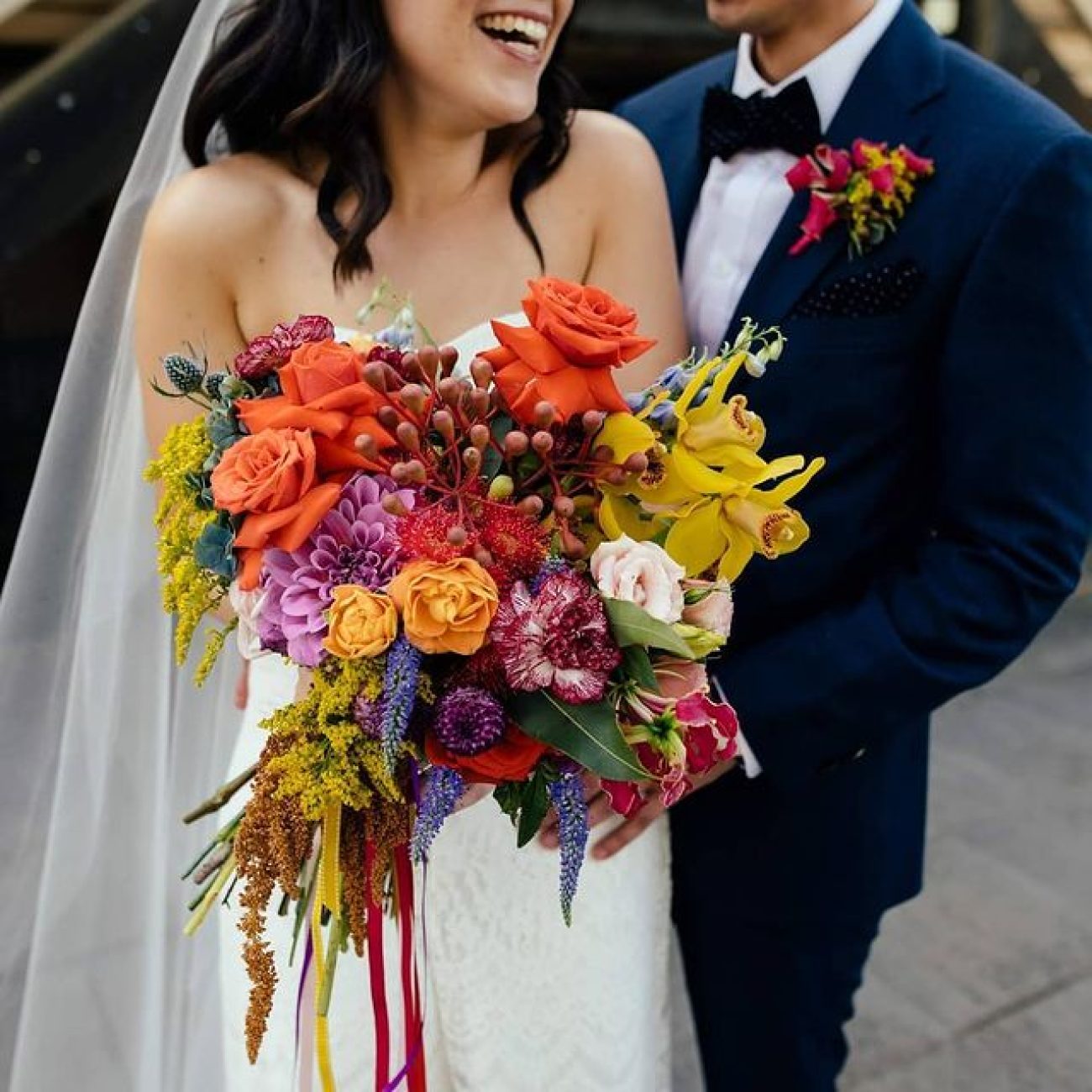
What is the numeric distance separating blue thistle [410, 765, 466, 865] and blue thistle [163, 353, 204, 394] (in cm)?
48

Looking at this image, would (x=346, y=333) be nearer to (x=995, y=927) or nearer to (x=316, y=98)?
(x=316, y=98)

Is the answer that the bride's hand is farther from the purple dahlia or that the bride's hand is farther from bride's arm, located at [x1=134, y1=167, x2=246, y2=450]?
bride's arm, located at [x1=134, y1=167, x2=246, y2=450]

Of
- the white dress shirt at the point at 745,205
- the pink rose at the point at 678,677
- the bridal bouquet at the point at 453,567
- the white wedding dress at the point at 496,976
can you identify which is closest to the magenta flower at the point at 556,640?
the bridal bouquet at the point at 453,567

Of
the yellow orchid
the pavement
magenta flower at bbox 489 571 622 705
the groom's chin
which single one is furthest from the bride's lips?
the pavement

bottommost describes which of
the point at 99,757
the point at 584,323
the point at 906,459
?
the point at 99,757

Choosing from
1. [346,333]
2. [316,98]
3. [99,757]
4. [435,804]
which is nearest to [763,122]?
[316,98]

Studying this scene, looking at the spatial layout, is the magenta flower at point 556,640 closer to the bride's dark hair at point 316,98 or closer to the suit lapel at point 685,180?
the bride's dark hair at point 316,98

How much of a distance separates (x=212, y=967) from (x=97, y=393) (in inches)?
38.7

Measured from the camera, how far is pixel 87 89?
159 inches

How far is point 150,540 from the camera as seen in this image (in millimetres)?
2004

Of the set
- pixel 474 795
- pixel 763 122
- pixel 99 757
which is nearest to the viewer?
pixel 474 795

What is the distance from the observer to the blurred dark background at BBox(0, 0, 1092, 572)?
4.04 meters

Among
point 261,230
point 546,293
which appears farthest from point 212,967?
point 546,293

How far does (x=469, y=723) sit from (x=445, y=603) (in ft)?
0.44
